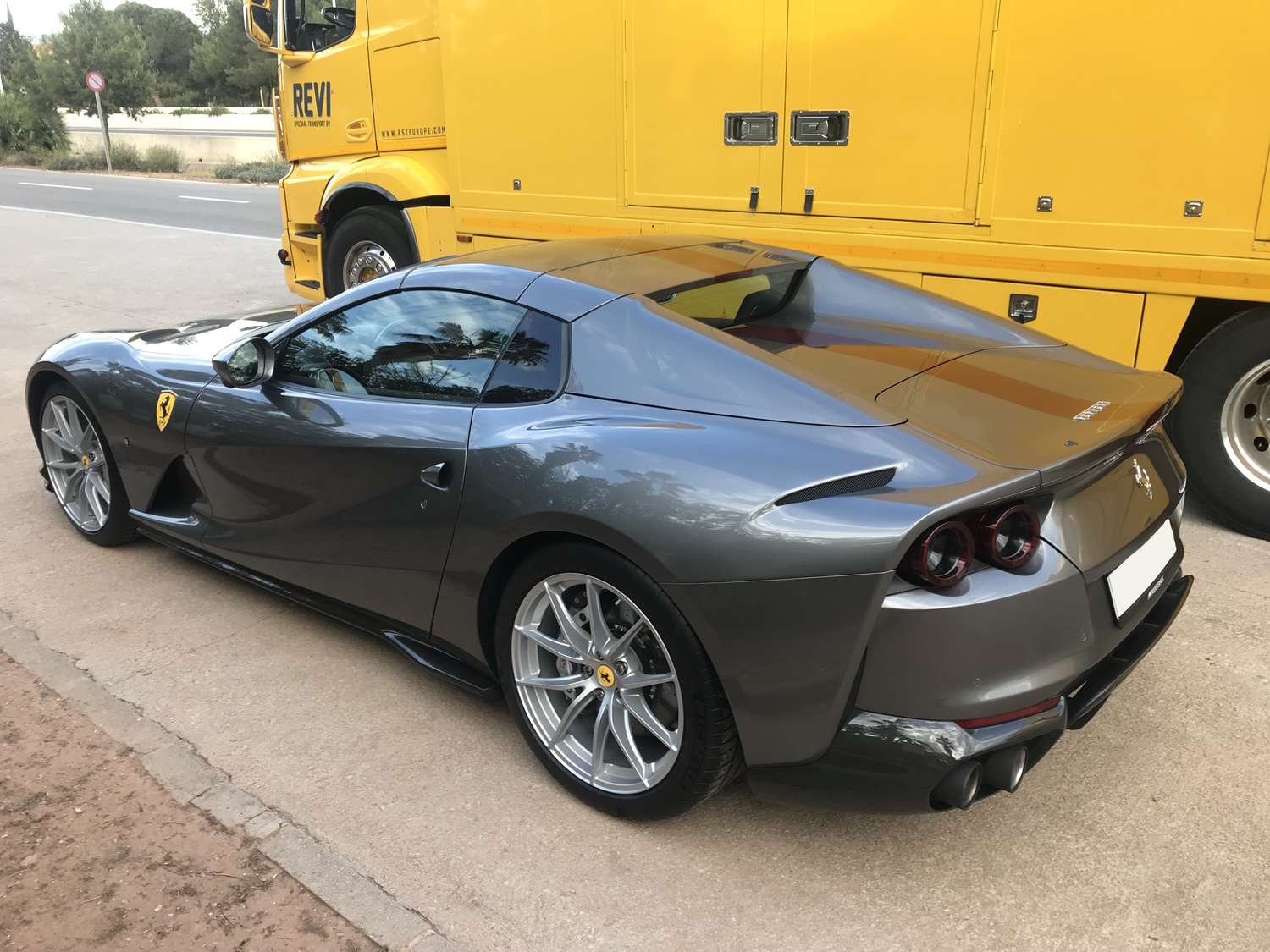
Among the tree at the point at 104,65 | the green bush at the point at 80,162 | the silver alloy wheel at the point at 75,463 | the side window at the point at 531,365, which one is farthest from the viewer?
the tree at the point at 104,65

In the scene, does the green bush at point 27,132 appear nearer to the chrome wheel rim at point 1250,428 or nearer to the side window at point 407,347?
the side window at point 407,347

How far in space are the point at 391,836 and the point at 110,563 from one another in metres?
2.45

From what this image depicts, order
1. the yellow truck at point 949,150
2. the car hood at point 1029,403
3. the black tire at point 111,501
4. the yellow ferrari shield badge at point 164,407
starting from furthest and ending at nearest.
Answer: the black tire at point 111,501 < the yellow truck at point 949,150 < the yellow ferrari shield badge at point 164,407 < the car hood at point 1029,403

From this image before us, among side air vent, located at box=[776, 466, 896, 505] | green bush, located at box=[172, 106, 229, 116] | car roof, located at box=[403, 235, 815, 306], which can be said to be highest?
green bush, located at box=[172, 106, 229, 116]

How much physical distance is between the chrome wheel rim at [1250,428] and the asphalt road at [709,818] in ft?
1.82

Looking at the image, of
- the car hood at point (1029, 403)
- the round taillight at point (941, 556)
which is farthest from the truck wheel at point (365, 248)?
the round taillight at point (941, 556)

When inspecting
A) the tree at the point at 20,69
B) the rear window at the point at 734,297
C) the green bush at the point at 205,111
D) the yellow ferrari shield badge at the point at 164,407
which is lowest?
the yellow ferrari shield badge at the point at 164,407

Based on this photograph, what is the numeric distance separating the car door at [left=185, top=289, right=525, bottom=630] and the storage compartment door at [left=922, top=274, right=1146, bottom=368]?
7.93 feet

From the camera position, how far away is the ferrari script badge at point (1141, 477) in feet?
8.39

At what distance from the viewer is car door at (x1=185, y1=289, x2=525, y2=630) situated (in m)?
2.96

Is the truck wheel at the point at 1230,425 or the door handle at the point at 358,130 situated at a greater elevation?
the door handle at the point at 358,130

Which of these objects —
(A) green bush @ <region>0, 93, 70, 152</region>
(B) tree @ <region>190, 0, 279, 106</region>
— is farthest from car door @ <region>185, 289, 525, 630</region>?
(B) tree @ <region>190, 0, 279, 106</region>

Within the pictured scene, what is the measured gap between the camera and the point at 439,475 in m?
2.89

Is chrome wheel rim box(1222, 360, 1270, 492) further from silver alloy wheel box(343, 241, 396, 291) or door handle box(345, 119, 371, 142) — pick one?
door handle box(345, 119, 371, 142)
